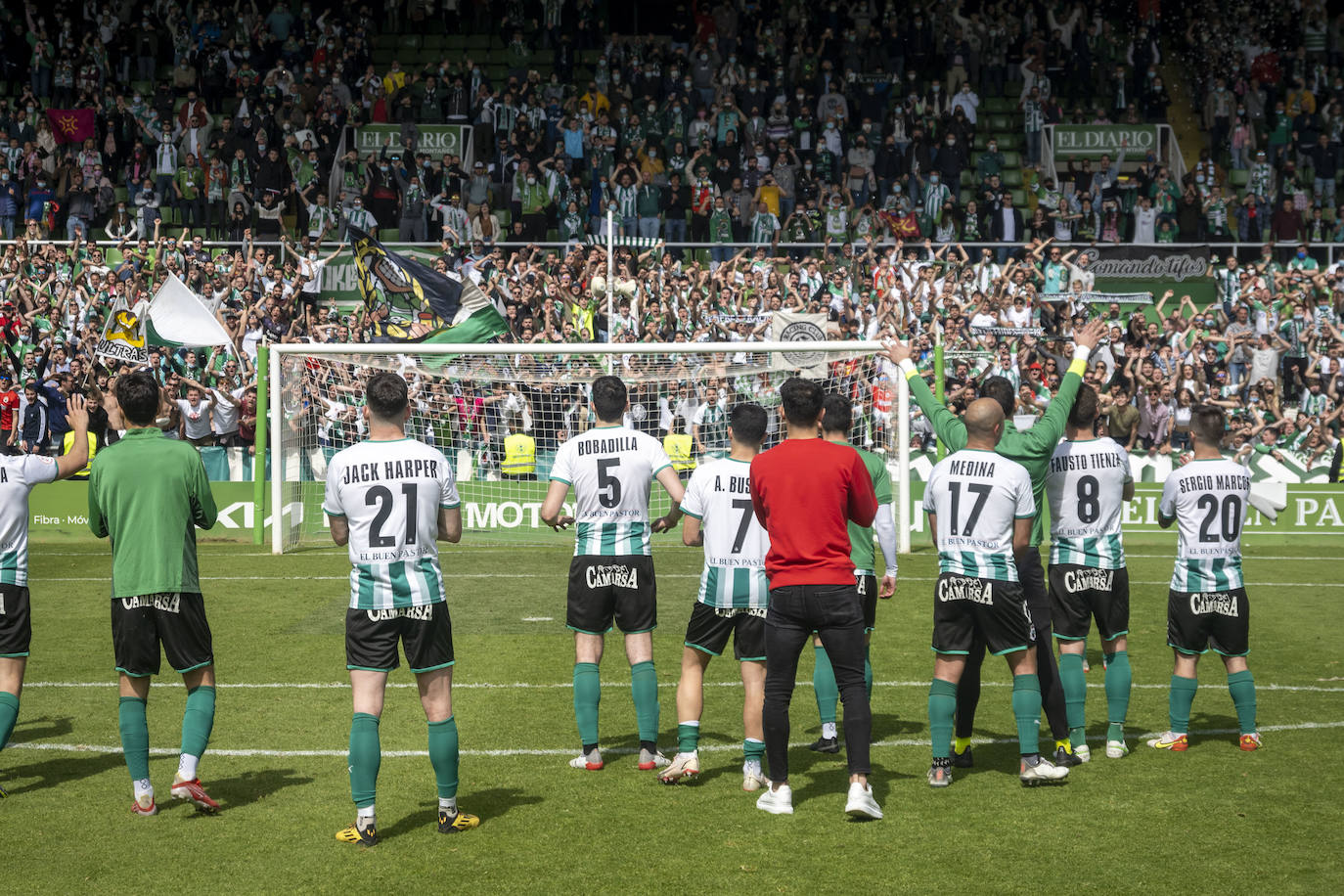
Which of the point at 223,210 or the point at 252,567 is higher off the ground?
the point at 223,210

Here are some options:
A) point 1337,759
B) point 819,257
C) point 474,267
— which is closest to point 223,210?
point 474,267

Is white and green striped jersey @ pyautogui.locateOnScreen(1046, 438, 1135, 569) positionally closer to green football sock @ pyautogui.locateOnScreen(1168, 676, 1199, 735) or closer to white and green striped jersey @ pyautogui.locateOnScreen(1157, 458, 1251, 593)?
white and green striped jersey @ pyautogui.locateOnScreen(1157, 458, 1251, 593)

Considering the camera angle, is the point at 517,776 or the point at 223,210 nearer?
the point at 517,776

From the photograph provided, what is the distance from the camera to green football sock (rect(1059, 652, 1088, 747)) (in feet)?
26.8

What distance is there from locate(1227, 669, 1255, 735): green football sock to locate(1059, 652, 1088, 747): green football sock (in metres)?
0.99

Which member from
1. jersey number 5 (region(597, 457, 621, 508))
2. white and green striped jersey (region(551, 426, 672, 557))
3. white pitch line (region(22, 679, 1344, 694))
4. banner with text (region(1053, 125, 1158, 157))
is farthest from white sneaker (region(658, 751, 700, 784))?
banner with text (region(1053, 125, 1158, 157))

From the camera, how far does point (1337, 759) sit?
8.17 m

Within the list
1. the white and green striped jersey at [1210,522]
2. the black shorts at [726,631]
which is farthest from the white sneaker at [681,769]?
the white and green striped jersey at [1210,522]

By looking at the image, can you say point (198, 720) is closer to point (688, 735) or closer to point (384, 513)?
point (384, 513)

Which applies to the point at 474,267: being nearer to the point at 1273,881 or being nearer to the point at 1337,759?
the point at 1337,759

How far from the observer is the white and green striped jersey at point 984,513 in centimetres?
737

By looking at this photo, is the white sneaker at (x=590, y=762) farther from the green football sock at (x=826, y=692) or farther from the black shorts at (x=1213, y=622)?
the black shorts at (x=1213, y=622)

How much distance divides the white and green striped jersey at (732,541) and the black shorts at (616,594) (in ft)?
1.29

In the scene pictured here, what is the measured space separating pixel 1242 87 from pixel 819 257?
41.2ft
